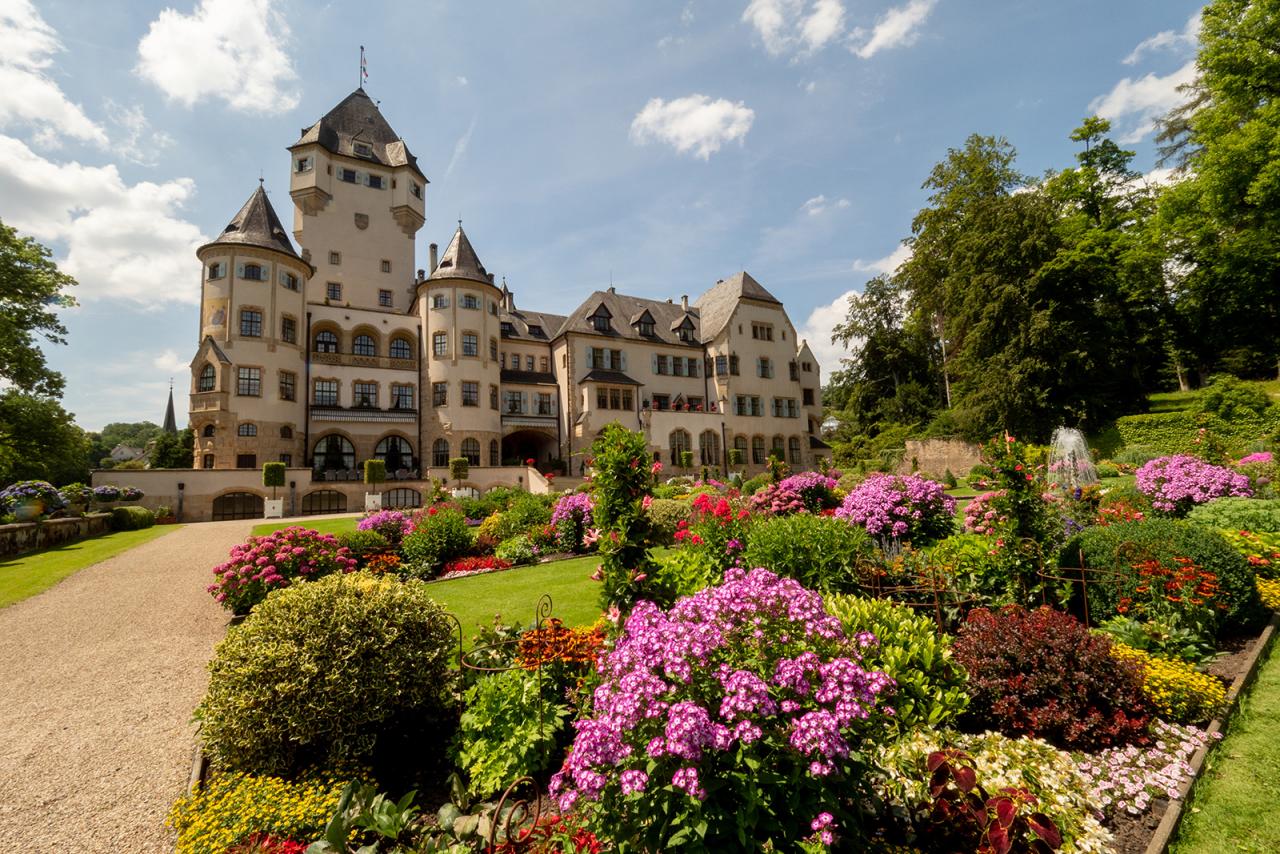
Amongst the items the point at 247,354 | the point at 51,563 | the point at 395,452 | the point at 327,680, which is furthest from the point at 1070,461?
the point at 247,354

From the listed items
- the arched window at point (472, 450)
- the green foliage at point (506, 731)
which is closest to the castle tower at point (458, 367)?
the arched window at point (472, 450)

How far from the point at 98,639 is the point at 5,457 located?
61.4ft

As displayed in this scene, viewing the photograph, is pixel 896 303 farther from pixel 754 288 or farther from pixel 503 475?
pixel 503 475

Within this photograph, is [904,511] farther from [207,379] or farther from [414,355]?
[207,379]

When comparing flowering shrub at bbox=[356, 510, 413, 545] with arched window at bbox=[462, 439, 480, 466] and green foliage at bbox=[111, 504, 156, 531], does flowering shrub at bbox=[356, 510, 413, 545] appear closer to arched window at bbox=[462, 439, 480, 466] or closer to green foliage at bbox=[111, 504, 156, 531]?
green foliage at bbox=[111, 504, 156, 531]

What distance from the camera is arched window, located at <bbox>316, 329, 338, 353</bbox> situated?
36.6 meters

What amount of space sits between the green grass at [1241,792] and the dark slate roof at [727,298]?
3975 cm

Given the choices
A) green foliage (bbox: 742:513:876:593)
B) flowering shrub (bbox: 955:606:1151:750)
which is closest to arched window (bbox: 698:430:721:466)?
green foliage (bbox: 742:513:876:593)

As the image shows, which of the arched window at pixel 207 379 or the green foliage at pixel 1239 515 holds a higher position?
the arched window at pixel 207 379

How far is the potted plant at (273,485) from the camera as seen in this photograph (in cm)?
2773

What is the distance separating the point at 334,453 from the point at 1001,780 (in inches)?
1524

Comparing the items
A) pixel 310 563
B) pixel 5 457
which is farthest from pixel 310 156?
pixel 310 563

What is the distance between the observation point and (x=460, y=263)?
122ft

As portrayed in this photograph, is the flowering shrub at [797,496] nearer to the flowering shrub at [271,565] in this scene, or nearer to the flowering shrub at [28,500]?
the flowering shrub at [271,565]
